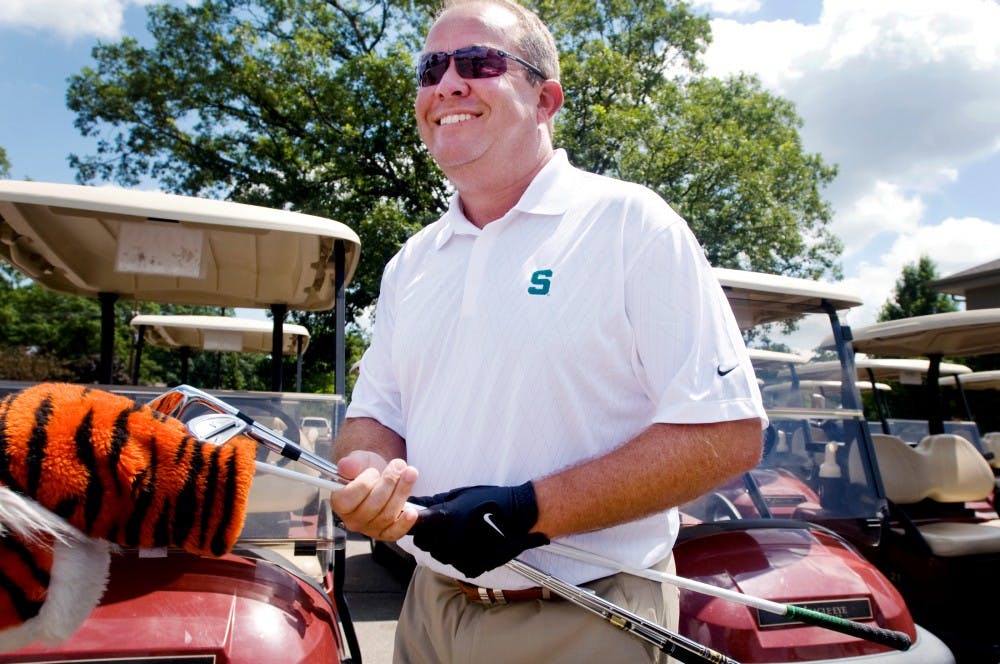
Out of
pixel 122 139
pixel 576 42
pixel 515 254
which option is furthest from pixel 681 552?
pixel 122 139

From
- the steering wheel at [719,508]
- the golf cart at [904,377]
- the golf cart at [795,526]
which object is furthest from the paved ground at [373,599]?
the golf cart at [904,377]

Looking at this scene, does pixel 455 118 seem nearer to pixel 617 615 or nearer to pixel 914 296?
pixel 617 615

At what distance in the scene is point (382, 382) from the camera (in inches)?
76.3

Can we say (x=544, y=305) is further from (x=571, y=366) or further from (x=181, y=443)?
(x=181, y=443)

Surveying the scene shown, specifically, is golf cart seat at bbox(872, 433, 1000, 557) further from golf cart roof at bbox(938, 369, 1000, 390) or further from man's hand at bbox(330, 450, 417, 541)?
man's hand at bbox(330, 450, 417, 541)

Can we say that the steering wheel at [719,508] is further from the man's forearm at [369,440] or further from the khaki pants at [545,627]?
the man's forearm at [369,440]

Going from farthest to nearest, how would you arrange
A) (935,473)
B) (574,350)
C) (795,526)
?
(935,473), (795,526), (574,350)

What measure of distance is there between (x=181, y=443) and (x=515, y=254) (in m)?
0.74

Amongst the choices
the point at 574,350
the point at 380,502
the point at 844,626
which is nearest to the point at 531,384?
the point at 574,350

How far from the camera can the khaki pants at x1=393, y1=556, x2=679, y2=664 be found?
1.46 metres

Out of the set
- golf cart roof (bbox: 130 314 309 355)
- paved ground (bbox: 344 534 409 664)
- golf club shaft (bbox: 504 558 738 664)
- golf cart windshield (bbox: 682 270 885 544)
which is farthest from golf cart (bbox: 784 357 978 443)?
Result: golf club shaft (bbox: 504 558 738 664)

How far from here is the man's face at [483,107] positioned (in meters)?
1.70

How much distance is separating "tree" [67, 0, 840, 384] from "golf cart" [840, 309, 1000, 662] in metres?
9.55

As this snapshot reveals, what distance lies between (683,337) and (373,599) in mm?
5928
